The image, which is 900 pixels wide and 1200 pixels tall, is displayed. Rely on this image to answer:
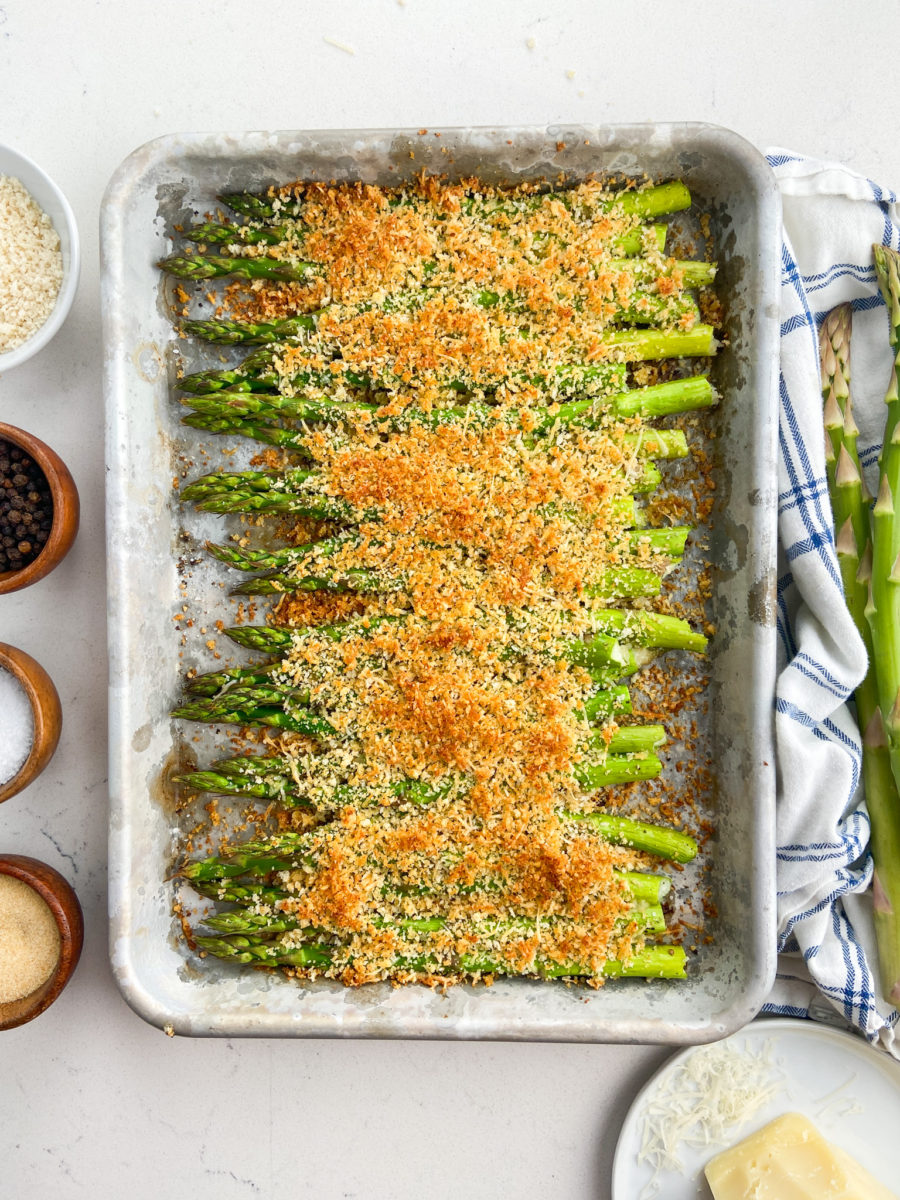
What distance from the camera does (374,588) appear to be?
2.32 metres

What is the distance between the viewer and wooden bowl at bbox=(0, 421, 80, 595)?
2285mm

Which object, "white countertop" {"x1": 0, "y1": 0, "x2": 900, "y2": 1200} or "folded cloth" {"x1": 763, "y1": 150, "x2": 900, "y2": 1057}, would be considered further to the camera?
"white countertop" {"x1": 0, "y1": 0, "x2": 900, "y2": 1200}

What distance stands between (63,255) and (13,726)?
137 cm

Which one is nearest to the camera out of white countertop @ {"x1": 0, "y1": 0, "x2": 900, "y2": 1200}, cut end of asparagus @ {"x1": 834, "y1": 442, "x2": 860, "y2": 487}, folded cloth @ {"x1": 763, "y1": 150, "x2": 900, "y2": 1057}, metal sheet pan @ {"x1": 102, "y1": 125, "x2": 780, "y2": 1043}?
metal sheet pan @ {"x1": 102, "y1": 125, "x2": 780, "y2": 1043}

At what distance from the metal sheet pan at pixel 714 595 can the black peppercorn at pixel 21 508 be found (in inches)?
11.1

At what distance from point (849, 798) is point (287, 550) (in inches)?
68.5

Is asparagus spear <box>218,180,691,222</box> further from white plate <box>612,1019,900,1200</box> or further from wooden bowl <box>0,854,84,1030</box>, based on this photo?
white plate <box>612,1019,900,1200</box>

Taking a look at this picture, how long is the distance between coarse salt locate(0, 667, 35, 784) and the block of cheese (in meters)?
2.35

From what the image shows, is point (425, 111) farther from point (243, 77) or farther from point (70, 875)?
point (70, 875)

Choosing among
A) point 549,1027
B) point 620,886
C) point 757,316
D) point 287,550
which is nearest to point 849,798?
point 620,886

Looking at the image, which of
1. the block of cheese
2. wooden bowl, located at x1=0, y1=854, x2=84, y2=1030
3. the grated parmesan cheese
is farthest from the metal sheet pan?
the block of cheese

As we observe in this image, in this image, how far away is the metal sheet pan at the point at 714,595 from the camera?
2.18 m

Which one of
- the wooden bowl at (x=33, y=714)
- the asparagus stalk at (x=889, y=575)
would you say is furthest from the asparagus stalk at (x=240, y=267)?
the asparagus stalk at (x=889, y=575)

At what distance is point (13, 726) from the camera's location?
2379 millimetres
